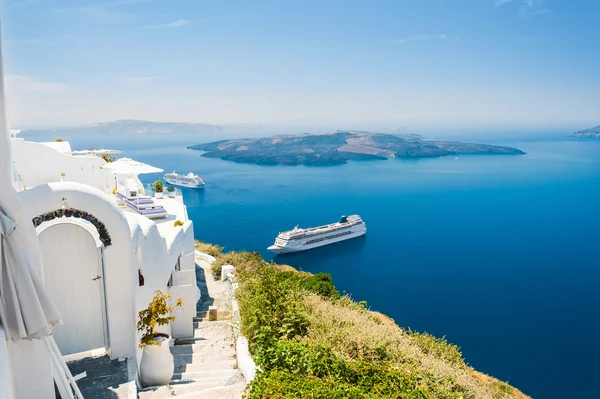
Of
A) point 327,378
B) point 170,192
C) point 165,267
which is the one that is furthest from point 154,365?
point 170,192

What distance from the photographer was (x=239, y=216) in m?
53.1

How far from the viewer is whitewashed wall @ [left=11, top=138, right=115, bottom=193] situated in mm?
11516

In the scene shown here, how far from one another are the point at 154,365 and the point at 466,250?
41.9 m

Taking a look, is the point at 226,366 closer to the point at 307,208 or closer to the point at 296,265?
the point at 296,265

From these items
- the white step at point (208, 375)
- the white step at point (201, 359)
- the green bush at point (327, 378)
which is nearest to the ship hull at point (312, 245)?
the white step at point (201, 359)

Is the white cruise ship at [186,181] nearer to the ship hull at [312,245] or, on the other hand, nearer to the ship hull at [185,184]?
the ship hull at [185,184]

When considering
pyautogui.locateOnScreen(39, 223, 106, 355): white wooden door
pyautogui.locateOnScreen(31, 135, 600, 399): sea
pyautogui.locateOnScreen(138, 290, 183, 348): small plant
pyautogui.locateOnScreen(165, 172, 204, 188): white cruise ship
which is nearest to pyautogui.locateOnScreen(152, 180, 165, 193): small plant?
pyautogui.locateOnScreen(39, 223, 106, 355): white wooden door

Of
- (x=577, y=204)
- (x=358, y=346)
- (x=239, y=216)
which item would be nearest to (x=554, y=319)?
(x=358, y=346)

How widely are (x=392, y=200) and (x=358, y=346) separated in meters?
60.3

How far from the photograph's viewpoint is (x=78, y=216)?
4.74m

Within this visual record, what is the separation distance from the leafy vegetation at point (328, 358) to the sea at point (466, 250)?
16400 mm

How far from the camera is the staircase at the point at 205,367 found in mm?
4762

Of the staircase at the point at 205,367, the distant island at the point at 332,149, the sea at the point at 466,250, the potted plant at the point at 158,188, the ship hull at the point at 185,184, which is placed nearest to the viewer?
the staircase at the point at 205,367

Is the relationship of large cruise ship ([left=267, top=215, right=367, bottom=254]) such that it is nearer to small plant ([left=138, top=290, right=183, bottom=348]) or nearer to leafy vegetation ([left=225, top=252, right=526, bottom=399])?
leafy vegetation ([left=225, top=252, right=526, bottom=399])
